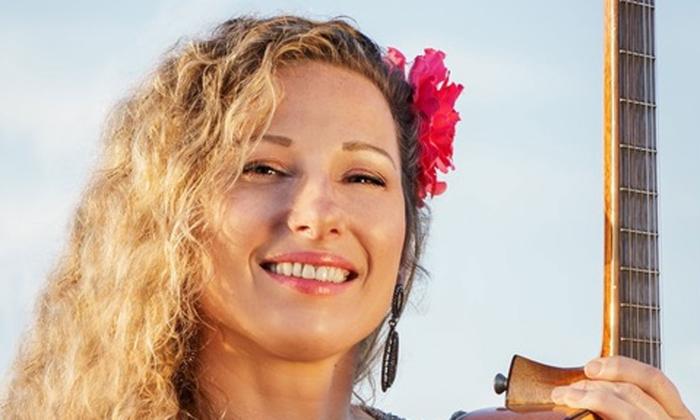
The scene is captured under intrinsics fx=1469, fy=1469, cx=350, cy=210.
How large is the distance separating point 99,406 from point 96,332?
247 millimetres

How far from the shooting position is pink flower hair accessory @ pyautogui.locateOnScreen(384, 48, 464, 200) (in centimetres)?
481

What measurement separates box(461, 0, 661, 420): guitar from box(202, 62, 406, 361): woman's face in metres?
0.49

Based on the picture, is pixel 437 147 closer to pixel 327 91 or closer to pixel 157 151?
pixel 327 91

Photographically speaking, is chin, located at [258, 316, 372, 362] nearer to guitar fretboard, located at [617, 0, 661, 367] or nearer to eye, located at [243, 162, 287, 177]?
eye, located at [243, 162, 287, 177]

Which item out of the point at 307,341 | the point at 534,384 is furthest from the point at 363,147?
the point at 534,384

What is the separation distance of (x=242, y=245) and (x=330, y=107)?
1.66 feet

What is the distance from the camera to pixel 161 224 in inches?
170

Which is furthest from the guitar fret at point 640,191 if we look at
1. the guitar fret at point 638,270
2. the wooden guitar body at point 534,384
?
the wooden guitar body at point 534,384

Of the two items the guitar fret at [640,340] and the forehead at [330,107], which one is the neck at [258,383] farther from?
the guitar fret at [640,340]

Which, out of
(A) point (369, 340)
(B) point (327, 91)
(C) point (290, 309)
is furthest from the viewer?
(A) point (369, 340)

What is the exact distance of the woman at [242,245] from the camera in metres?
4.12

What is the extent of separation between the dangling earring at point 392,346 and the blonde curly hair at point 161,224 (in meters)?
0.07

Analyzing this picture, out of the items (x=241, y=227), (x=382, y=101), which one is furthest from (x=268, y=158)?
(x=382, y=101)

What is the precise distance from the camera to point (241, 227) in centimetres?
413
